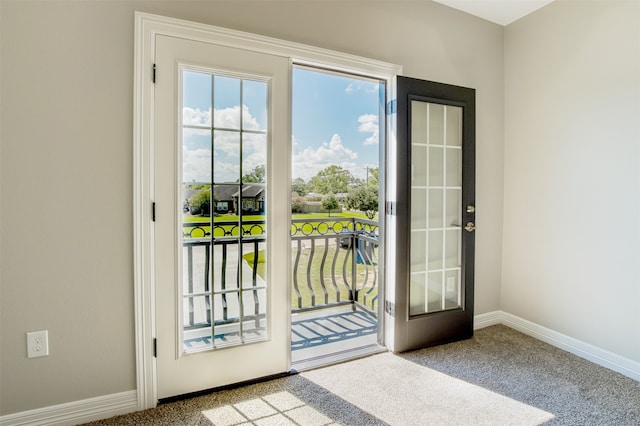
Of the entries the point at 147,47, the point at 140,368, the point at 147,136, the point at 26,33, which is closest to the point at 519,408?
the point at 140,368

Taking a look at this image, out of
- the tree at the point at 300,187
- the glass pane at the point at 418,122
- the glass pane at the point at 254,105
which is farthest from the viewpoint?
the tree at the point at 300,187

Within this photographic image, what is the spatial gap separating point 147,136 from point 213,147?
1.19 feet

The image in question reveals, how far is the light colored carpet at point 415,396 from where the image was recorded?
1.84m

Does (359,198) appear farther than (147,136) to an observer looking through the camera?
Yes

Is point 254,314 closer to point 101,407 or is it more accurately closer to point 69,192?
point 101,407

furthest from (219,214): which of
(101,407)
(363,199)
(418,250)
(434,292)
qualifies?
(363,199)

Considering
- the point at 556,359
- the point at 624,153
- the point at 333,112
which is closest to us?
the point at 624,153

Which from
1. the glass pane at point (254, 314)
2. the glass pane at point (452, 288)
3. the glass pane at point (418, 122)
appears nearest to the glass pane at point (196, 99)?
the glass pane at point (254, 314)

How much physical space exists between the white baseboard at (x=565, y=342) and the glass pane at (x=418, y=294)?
0.70 m

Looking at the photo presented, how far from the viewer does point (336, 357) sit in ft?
8.36

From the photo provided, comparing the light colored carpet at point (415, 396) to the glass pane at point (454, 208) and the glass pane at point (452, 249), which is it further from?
the glass pane at point (454, 208)

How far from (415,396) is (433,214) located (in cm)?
140

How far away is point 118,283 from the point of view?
1880 mm

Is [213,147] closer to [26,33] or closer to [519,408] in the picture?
A: [26,33]
